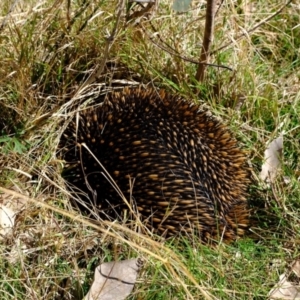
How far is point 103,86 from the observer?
3.46 meters

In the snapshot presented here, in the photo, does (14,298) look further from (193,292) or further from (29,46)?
(29,46)

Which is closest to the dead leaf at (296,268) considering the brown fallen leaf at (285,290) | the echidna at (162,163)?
the brown fallen leaf at (285,290)

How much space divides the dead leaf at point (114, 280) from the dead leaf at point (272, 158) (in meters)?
0.96

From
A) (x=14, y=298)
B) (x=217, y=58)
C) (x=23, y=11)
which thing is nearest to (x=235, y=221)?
(x=217, y=58)

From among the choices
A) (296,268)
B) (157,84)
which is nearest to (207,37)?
(157,84)

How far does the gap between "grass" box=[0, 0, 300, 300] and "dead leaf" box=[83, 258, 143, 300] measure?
0.12ft

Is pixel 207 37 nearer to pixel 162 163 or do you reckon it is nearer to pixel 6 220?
pixel 162 163

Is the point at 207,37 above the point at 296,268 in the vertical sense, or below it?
above

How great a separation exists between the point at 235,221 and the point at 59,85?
1006mm

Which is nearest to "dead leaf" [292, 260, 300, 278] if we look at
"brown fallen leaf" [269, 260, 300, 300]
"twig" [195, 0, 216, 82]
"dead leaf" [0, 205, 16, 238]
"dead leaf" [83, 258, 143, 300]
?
"brown fallen leaf" [269, 260, 300, 300]

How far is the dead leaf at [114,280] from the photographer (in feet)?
8.29

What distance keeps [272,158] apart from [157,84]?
68 centimetres

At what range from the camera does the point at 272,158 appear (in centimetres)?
338

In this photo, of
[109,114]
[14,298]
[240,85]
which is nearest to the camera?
[14,298]
